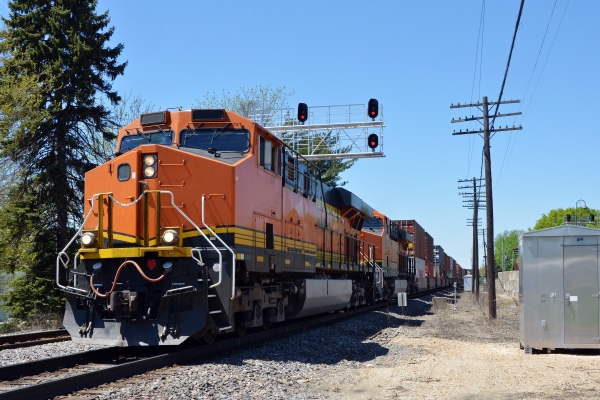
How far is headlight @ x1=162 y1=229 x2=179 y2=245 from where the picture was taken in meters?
10.2

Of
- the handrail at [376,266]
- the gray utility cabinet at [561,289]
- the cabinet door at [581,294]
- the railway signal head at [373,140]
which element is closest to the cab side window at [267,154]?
the gray utility cabinet at [561,289]

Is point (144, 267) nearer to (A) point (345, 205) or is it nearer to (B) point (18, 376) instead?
(B) point (18, 376)

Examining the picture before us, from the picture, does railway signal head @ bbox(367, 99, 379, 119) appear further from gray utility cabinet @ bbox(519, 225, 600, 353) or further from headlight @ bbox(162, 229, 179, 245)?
headlight @ bbox(162, 229, 179, 245)

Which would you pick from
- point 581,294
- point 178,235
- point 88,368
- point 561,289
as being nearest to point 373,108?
point 561,289

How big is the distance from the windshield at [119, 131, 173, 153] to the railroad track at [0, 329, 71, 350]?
4434 mm

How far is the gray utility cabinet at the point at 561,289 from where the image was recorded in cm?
1263

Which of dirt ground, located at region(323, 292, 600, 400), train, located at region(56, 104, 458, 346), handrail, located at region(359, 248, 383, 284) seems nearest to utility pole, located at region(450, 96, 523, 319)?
handrail, located at region(359, 248, 383, 284)

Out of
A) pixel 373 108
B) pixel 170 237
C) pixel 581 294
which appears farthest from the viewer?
pixel 373 108

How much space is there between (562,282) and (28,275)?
19653 mm

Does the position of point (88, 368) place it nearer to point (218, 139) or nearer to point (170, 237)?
point (170, 237)

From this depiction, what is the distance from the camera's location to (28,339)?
14594mm

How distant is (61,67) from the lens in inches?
998

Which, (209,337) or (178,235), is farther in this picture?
(209,337)

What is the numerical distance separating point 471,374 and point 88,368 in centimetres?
580
